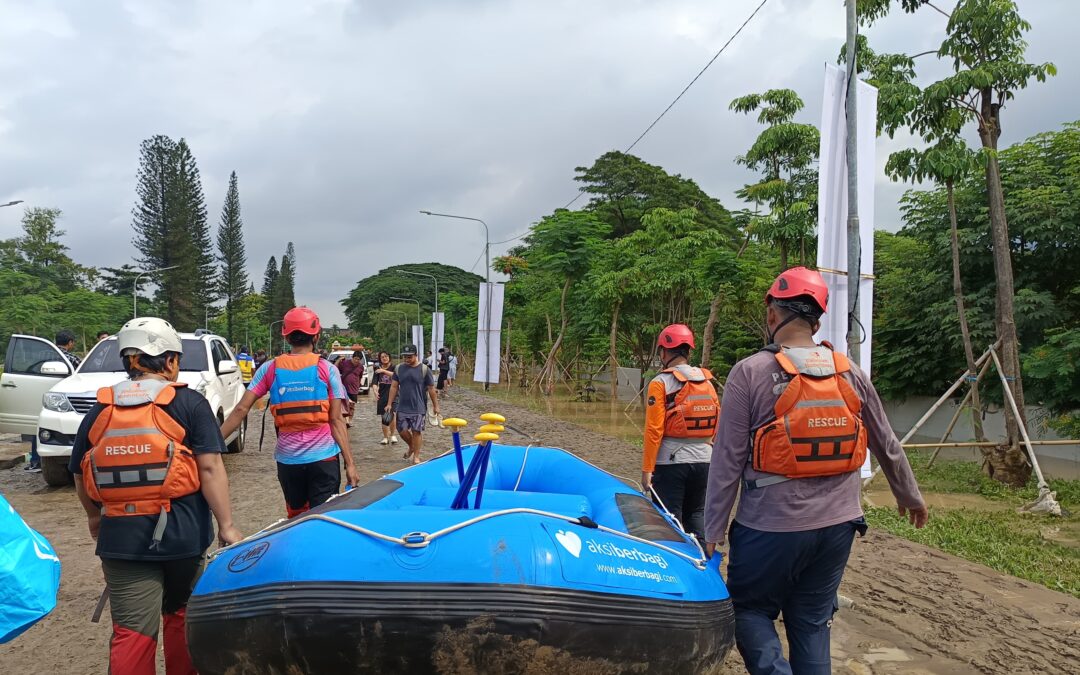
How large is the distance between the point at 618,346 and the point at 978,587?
75.2 ft

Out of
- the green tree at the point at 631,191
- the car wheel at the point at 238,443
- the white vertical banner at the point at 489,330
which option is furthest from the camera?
the green tree at the point at 631,191

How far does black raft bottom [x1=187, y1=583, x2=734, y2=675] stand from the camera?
274 centimetres

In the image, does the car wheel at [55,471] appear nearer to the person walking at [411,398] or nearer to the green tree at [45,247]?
the person walking at [411,398]

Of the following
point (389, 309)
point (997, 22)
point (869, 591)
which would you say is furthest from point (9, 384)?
point (389, 309)

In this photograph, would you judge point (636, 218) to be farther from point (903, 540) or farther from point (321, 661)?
point (321, 661)

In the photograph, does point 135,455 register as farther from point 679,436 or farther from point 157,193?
point 157,193

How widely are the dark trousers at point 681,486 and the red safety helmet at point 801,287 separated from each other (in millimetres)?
2233

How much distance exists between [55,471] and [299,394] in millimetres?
5906

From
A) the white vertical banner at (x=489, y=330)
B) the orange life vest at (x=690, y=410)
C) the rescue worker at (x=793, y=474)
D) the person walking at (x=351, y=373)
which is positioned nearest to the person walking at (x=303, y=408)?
the orange life vest at (x=690, y=410)

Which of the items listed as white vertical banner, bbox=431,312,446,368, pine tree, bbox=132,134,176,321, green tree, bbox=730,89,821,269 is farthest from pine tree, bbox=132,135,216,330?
green tree, bbox=730,89,821,269

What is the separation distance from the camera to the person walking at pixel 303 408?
4844 millimetres

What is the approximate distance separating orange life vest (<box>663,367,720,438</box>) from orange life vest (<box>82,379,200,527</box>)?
117 inches

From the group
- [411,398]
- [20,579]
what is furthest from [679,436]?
[411,398]

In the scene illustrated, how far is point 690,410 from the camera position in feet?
16.3
